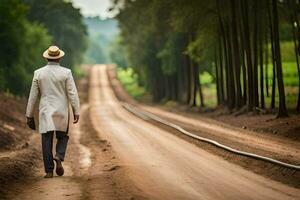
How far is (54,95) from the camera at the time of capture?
11.9m

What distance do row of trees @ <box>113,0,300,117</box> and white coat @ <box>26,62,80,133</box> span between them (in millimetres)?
18470

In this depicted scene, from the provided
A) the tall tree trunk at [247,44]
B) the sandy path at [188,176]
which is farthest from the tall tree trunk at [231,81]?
the sandy path at [188,176]

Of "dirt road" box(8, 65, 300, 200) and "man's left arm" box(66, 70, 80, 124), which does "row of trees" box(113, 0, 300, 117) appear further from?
"man's left arm" box(66, 70, 80, 124)

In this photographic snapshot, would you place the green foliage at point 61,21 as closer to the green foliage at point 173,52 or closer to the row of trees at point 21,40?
the row of trees at point 21,40

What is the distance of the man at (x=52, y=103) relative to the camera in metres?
11.8

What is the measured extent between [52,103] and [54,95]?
0.53ft

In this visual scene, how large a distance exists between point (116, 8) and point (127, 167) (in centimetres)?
4721

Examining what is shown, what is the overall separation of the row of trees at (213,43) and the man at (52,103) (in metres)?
18.5

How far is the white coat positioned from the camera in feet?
38.6

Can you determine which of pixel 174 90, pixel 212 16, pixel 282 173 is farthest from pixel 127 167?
pixel 174 90

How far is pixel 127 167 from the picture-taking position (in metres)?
12.9

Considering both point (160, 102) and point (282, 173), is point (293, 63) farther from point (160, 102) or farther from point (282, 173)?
point (282, 173)

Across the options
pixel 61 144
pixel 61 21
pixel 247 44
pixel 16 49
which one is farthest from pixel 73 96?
pixel 61 21

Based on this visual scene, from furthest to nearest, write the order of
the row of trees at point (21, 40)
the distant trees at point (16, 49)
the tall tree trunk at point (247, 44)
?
the row of trees at point (21, 40)
the distant trees at point (16, 49)
the tall tree trunk at point (247, 44)
